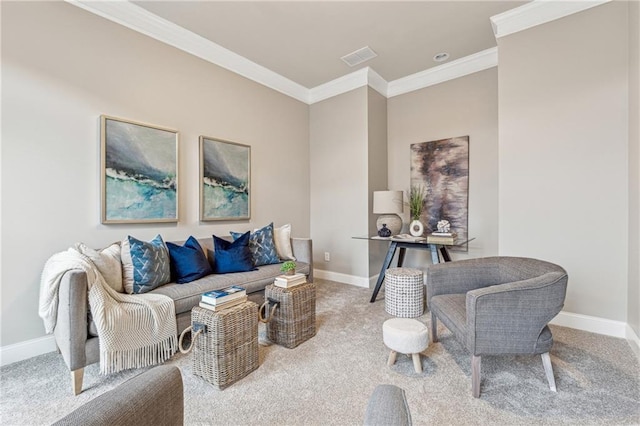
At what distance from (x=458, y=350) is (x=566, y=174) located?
69.8 inches

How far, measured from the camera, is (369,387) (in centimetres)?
166

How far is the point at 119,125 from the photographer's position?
96.4 inches

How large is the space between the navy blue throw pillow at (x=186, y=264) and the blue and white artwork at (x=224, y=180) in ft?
2.15

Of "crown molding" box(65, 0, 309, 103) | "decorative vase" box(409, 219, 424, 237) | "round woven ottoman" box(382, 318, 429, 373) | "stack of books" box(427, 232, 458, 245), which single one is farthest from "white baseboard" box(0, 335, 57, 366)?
"decorative vase" box(409, 219, 424, 237)

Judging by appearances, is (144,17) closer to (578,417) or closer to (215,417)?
(215,417)

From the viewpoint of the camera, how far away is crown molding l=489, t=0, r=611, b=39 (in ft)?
7.75

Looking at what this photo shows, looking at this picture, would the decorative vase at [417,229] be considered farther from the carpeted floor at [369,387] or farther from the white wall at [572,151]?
the carpeted floor at [369,387]

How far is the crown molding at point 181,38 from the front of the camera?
93.7 inches

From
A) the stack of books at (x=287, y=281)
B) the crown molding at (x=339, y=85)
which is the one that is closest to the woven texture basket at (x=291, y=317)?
the stack of books at (x=287, y=281)

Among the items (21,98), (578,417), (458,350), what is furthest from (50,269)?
(578,417)

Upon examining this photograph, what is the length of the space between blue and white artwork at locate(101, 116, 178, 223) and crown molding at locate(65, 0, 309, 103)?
885mm

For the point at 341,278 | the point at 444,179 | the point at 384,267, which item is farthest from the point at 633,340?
the point at 341,278

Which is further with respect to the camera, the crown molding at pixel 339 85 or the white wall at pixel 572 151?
the crown molding at pixel 339 85

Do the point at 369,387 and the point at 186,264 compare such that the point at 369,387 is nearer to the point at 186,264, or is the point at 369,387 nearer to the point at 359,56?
the point at 186,264
